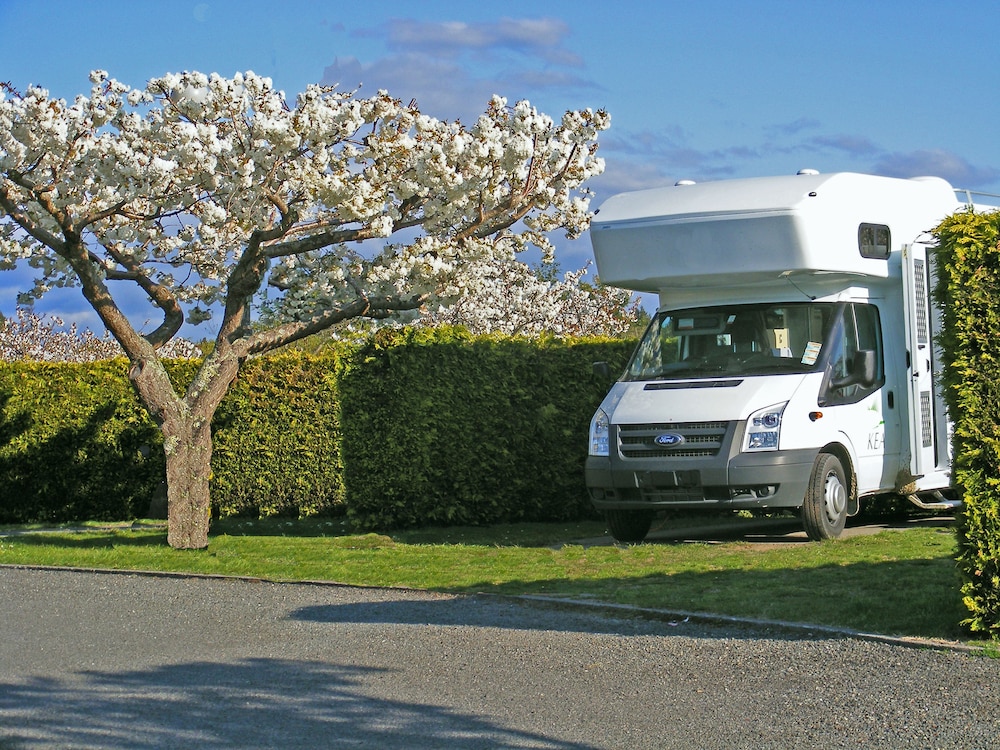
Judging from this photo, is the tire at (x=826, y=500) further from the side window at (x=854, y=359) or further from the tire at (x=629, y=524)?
the tire at (x=629, y=524)

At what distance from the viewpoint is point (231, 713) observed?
6.27 m

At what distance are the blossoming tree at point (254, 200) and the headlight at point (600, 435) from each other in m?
2.56

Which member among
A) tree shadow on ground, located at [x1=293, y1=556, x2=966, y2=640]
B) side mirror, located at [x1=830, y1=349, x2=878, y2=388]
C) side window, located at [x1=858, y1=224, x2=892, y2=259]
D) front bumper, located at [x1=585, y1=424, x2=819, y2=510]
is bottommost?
tree shadow on ground, located at [x1=293, y1=556, x2=966, y2=640]

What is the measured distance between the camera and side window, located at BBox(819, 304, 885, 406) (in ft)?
39.7

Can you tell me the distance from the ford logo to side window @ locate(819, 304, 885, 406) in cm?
144

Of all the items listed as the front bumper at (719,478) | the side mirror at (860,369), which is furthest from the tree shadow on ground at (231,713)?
the side mirror at (860,369)

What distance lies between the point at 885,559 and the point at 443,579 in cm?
382

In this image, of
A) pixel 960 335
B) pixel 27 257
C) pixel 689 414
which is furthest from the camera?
pixel 27 257

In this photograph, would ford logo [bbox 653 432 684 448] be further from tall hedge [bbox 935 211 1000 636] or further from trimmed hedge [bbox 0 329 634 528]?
tall hedge [bbox 935 211 1000 636]

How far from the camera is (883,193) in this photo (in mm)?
12578

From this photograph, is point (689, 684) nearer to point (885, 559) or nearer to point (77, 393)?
point (885, 559)

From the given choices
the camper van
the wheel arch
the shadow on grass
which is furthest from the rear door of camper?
the shadow on grass

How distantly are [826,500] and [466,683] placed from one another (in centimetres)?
635

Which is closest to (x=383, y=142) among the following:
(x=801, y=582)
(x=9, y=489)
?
(x=801, y=582)
